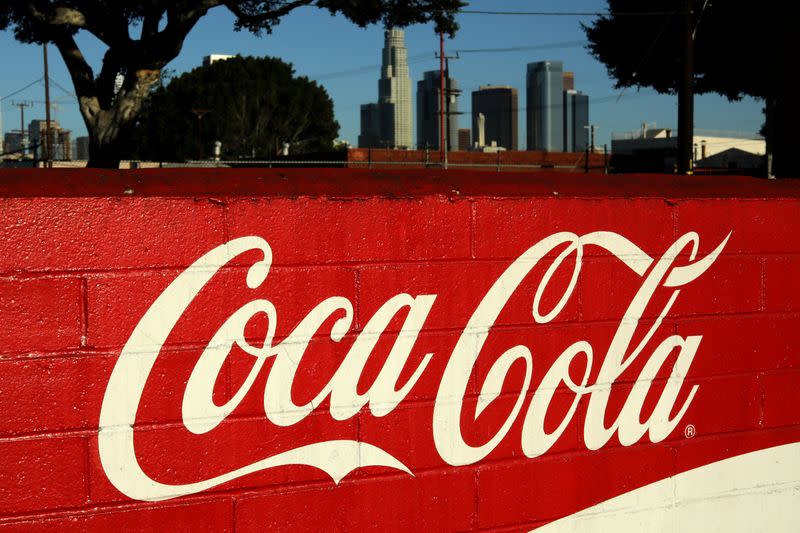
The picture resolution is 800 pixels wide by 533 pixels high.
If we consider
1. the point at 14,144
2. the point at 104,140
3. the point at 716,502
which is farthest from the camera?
the point at 14,144

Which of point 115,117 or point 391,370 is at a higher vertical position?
point 115,117

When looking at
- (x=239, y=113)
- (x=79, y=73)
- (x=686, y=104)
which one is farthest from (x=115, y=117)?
(x=239, y=113)

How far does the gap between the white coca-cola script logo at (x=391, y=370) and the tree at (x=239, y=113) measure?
61.2 metres

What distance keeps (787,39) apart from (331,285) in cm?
2347

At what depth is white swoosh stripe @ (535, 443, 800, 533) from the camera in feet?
11.8

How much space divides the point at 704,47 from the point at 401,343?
3340 centimetres

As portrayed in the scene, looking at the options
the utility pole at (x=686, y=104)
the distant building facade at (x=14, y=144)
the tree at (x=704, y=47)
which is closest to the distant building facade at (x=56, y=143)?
the distant building facade at (x=14, y=144)

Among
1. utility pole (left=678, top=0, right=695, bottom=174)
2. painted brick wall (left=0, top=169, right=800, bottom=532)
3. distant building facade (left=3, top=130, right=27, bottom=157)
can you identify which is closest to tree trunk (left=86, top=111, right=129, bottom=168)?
utility pole (left=678, top=0, right=695, bottom=174)

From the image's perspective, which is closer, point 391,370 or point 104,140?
point 391,370

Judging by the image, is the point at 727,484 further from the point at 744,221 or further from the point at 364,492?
the point at 364,492

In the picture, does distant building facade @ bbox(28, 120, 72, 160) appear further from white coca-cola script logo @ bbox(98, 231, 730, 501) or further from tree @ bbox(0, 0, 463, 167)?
white coca-cola script logo @ bbox(98, 231, 730, 501)

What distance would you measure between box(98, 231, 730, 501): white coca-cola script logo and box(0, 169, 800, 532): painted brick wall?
0.03 feet

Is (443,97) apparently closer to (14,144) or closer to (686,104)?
(686,104)

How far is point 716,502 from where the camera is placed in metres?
3.74
